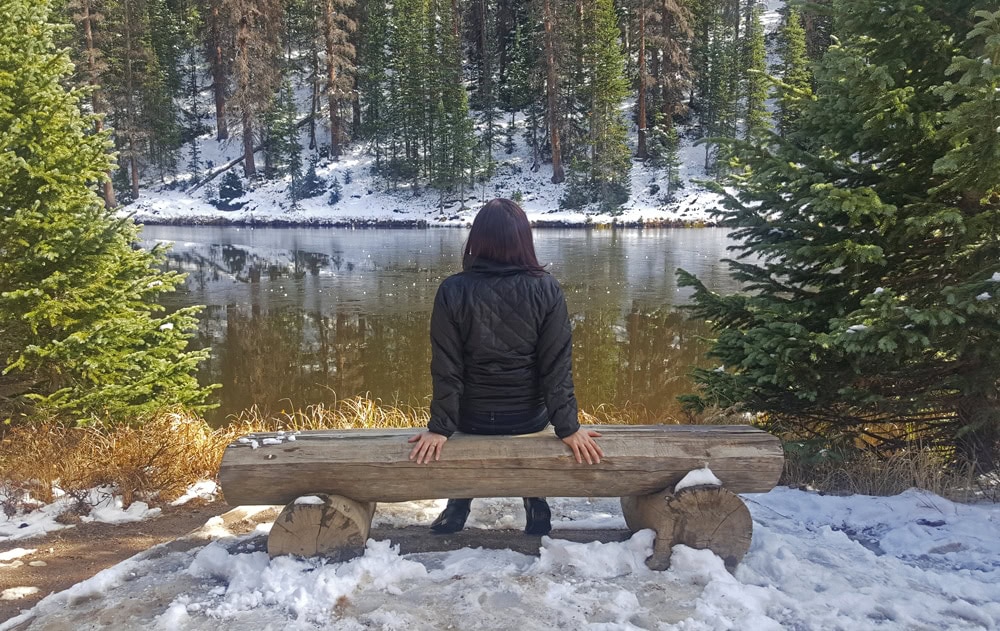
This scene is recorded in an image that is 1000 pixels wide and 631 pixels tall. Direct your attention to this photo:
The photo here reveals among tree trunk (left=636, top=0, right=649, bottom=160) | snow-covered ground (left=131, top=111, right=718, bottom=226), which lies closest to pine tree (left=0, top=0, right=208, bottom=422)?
snow-covered ground (left=131, top=111, right=718, bottom=226)

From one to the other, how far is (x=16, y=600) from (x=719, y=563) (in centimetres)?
363

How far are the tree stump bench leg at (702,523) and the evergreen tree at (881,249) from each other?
1.53 meters

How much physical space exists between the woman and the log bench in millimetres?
122


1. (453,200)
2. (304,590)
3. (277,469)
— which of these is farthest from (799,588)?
(453,200)

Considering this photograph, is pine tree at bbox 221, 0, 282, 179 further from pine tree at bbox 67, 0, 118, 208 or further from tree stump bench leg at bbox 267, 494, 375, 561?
tree stump bench leg at bbox 267, 494, 375, 561

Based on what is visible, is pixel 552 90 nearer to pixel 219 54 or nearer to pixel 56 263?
pixel 219 54

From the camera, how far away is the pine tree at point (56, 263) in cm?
627

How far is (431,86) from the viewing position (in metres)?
42.9

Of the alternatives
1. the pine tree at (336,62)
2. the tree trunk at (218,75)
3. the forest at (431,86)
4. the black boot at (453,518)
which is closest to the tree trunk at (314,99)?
the forest at (431,86)

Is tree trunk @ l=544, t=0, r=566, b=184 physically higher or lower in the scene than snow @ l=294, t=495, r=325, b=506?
higher

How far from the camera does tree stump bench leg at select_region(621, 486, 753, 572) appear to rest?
3340mm

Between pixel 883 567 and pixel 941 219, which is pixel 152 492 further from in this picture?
pixel 941 219

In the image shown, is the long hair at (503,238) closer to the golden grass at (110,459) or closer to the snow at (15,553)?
the snow at (15,553)

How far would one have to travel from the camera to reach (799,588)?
10.4ft
